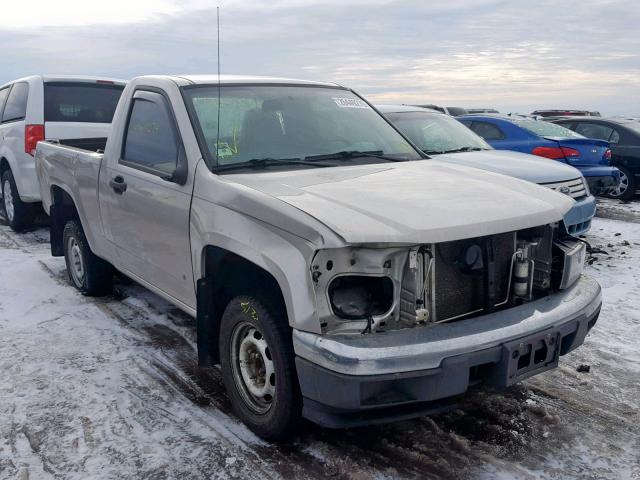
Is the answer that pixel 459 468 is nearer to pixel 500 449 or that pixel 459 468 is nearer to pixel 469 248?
pixel 500 449

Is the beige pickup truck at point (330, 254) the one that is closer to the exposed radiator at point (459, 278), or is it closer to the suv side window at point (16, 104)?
the exposed radiator at point (459, 278)

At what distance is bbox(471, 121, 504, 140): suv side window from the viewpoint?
962 centimetres

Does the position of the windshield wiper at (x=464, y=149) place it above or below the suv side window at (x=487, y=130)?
below

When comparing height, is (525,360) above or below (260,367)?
above

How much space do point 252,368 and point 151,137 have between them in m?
1.85

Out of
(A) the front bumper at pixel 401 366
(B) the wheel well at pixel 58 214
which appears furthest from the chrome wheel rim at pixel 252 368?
(B) the wheel well at pixel 58 214

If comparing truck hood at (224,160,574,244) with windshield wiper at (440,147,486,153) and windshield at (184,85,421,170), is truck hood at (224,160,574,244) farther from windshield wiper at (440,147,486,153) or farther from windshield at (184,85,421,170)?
windshield wiper at (440,147,486,153)

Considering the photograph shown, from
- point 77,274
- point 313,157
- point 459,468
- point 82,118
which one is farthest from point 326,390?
point 82,118

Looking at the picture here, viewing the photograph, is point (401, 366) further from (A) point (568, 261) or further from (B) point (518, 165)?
(B) point (518, 165)

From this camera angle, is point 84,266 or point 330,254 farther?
point 84,266

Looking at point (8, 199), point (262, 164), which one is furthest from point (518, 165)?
point (8, 199)

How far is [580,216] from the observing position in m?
6.82

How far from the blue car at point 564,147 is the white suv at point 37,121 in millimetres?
5606

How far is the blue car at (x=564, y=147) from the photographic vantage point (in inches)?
358
